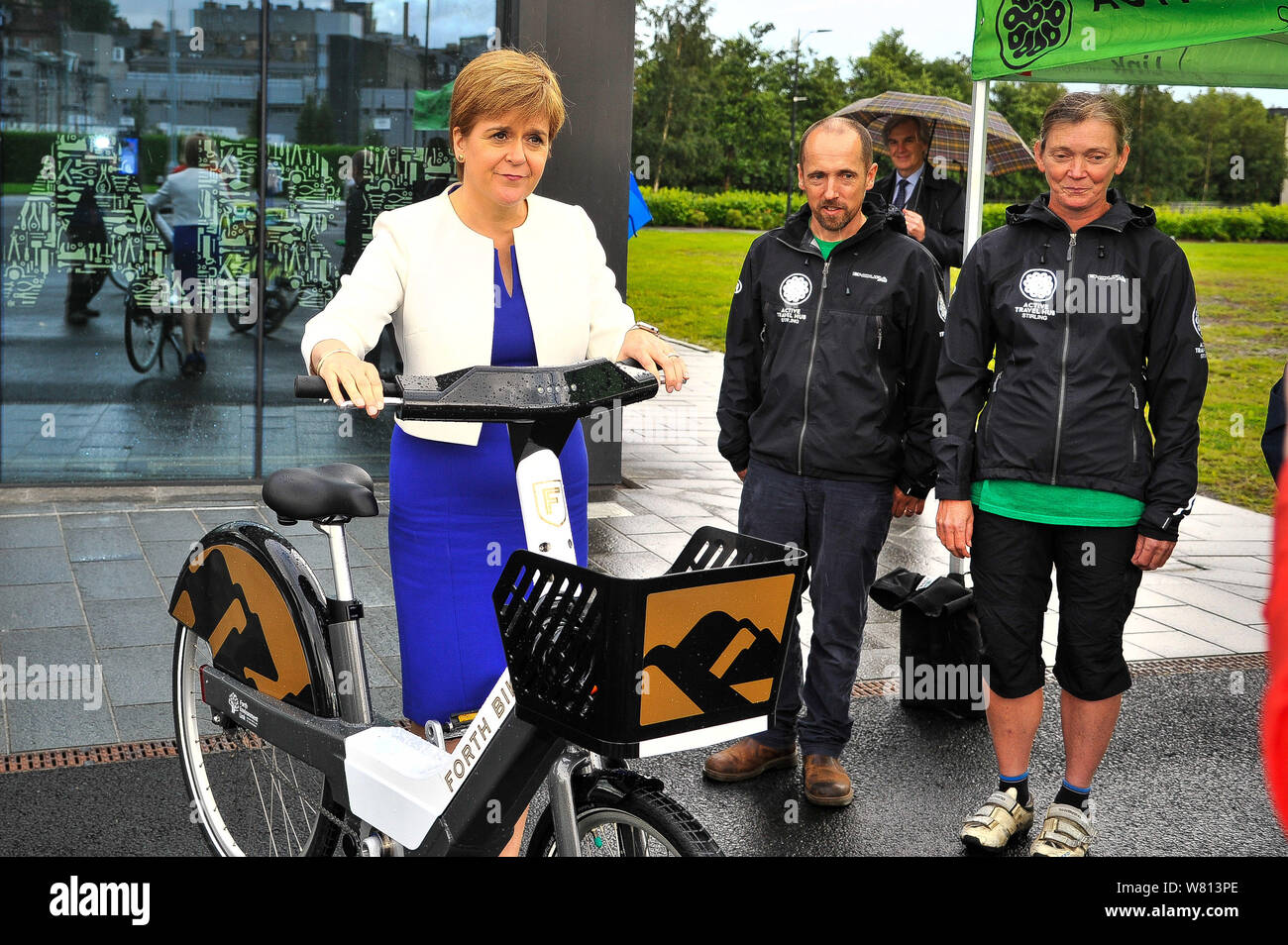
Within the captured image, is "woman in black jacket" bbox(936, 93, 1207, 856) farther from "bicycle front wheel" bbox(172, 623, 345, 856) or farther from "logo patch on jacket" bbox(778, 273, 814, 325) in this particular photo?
"bicycle front wheel" bbox(172, 623, 345, 856)

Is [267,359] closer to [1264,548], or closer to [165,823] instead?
[165,823]

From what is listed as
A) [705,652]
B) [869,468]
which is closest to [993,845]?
[869,468]

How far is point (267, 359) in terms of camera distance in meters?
9.03

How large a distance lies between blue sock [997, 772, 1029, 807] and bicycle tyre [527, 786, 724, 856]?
1933 mm

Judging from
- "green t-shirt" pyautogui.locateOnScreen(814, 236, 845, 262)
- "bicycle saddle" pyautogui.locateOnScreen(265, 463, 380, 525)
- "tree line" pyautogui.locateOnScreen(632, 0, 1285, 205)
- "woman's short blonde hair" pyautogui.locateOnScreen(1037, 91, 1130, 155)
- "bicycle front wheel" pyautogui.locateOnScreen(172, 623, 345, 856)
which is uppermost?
"tree line" pyautogui.locateOnScreen(632, 0, 1285, 205)

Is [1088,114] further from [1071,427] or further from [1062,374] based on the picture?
[1071,427]

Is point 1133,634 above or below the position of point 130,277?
below

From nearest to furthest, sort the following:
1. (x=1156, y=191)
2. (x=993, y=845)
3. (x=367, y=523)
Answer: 1. (x=993, y=845)
2. (x=367, y=523)
3. (x=1156, y=191)

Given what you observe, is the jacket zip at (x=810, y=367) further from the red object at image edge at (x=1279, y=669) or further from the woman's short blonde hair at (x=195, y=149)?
the woman's short blonde hair at (x=195, y=149)

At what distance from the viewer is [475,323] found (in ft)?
9.37

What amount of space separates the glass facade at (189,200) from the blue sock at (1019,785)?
571 cm

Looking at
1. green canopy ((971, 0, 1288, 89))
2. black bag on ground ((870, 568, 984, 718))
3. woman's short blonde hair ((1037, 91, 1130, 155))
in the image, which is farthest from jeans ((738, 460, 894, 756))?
green canopy ((971, 0, 1288, 89))

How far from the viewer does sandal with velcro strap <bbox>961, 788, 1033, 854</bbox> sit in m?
3.94

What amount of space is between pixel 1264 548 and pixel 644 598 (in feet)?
24.6
